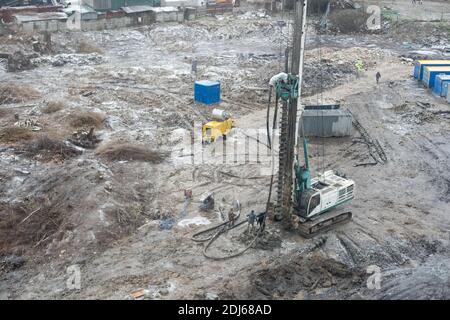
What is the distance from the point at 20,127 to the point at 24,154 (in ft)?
11.3

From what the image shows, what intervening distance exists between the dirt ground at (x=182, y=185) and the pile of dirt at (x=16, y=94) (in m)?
0.12

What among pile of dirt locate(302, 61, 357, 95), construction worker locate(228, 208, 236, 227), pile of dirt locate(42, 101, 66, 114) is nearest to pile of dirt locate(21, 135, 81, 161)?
pile of dirt locate(42, 101, 66, 114)

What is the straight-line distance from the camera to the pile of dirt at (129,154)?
27672 mm

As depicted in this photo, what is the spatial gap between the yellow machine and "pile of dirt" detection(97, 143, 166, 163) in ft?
9.77

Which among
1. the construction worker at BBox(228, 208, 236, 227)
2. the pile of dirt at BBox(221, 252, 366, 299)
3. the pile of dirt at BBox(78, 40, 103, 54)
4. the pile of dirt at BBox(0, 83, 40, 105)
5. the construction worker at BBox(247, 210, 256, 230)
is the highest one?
the pile of dirt at BBox(78, 40, 103, 54)

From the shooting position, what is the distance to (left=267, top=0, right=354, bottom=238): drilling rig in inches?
768

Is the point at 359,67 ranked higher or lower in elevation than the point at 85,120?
higher

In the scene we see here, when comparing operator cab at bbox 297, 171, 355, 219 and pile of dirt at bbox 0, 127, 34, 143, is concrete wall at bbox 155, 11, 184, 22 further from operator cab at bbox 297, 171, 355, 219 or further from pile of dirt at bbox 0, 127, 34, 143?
operator cab at bbox 297, 171, 355, 219

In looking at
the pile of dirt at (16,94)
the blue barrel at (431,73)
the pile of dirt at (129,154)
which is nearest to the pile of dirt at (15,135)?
the pile of dirt at (129,154)

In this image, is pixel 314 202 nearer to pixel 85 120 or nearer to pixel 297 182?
pixel 297 182

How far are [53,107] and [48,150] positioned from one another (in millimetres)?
6652

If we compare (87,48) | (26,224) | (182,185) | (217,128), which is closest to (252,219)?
(182,185)

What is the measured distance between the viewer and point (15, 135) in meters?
29.4

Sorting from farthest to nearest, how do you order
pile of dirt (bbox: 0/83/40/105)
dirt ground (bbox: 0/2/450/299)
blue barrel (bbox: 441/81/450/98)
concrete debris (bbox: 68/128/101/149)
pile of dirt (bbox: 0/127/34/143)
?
1. blue barrel (bbox: 441/81/450/98)
2. pile of dirt (bbox: 0/83/40/105)
3. pile of dirt (bbox: 0/127/34/143)
4. concrete debris (bbox: 68/128/101/149)
5. dirt ground (bbox: 0/2/450/299)
